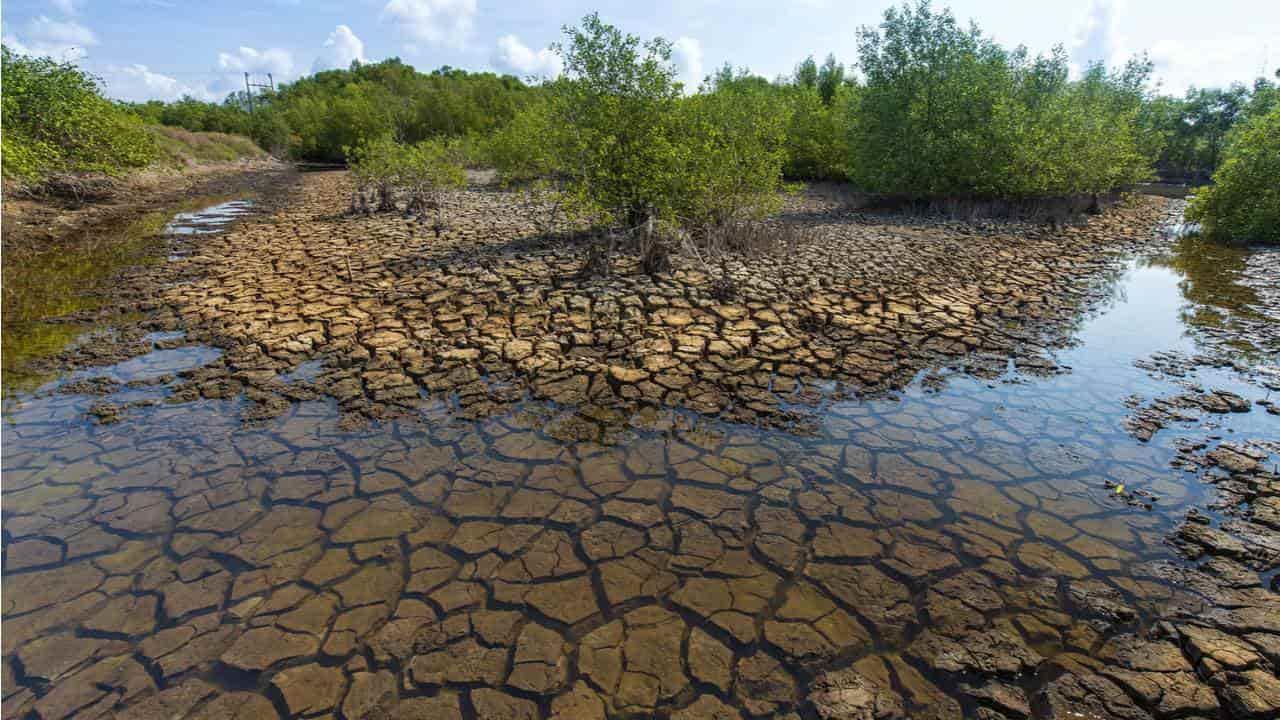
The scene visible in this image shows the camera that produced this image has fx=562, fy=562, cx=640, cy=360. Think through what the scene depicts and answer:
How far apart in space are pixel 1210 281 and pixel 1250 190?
5.72 metres

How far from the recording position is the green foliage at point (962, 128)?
1802 cm

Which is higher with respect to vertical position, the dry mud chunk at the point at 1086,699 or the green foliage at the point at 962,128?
the green foliage at the point at 962,128

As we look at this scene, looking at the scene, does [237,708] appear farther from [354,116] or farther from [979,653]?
[354,116]

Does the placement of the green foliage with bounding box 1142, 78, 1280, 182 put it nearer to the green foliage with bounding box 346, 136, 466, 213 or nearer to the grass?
the green foliage with bounding box 346, 136, 466, 213

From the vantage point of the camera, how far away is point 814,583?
394 cm

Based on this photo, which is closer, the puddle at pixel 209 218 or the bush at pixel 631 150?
the bush at pixel 631 150

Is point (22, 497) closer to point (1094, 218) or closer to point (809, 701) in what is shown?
point (809, 701)

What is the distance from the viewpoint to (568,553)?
13.9 feet

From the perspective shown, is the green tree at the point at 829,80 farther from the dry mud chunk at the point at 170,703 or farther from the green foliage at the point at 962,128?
the dry mud chunk at the point at 170,703

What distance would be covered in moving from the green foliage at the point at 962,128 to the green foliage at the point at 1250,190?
3463 millimetres

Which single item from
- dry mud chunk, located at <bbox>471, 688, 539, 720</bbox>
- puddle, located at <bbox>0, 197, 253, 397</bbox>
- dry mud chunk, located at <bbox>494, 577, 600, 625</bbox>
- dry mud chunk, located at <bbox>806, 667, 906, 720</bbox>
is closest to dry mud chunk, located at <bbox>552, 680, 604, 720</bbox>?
dry mud chunk, located at <bbox>471, 688, 539, 720</bbox>

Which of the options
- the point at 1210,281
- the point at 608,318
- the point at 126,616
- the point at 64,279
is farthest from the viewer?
the point at 1210,281

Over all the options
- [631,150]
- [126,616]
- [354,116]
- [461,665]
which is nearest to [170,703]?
[126,616]

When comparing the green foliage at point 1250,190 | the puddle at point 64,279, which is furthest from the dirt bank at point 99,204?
the green foliage at point 1250,190
